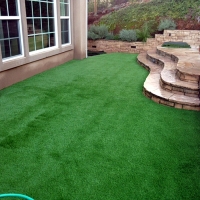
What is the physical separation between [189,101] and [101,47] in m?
6.56

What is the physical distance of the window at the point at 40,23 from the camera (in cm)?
497

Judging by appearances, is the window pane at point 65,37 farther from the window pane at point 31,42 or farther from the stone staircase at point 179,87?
the stone staircase at point 179,87

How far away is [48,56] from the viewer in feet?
18.8

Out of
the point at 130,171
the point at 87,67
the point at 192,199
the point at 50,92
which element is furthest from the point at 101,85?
the point at 192,199

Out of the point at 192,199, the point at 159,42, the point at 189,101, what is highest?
the point at 159,42

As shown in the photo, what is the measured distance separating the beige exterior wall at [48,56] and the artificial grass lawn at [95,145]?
50 cm

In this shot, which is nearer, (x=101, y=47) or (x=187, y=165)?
(x=187, y=165)

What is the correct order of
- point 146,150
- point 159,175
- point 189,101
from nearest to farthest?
point 159,175 → point 146,150 → point 189,101

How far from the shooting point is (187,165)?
83.7 inches

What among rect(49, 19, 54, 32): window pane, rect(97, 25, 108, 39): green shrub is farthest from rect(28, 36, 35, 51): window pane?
rect(97, 25, 108, 39): green shrub

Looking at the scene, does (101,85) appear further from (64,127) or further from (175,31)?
(175,31)

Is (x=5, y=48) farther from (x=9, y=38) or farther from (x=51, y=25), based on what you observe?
(x=51, y=25)

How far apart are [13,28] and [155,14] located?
752 cm

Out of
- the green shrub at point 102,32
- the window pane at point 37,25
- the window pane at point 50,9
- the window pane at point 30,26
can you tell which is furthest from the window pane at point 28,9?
the green shrub at point 102,32
